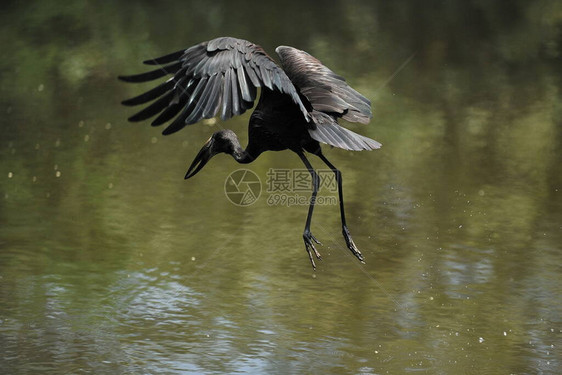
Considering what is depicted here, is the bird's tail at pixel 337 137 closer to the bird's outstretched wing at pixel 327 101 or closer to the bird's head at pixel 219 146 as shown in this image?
the bird's outstretched wing at pixel 327 101

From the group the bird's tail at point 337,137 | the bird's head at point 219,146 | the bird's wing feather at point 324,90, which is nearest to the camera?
the bird's tail at point 337,137

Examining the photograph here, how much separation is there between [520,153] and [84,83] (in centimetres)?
518

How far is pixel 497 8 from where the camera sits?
16016mm

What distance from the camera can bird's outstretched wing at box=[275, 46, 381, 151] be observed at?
18.6 ft

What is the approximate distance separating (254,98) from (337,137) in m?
0.60

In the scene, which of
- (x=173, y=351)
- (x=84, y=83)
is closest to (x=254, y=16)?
(x=84, y=83)

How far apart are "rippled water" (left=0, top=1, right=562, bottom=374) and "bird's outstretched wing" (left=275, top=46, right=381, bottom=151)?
148cm

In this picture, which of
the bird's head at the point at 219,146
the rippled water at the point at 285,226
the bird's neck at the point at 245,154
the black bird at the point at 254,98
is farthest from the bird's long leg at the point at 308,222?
the rippled water at the point at 285,226

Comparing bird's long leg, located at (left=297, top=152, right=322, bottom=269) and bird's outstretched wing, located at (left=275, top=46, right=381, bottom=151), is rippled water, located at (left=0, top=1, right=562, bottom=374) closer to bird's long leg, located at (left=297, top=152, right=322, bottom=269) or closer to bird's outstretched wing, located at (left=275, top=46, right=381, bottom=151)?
bird's long leg, located at (left=297, top=152, right=322, bottom=269)

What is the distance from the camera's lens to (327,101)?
20.4 feet

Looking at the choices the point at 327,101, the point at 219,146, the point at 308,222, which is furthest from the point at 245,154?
the point at 308,222

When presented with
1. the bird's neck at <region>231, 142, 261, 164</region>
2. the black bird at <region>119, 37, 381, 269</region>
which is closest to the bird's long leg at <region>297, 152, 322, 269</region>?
the black bird at <region>119, 37, 381, 269</region>

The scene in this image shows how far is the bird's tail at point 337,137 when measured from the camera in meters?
5.58

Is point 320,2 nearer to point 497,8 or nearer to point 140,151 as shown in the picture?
point 497,8
